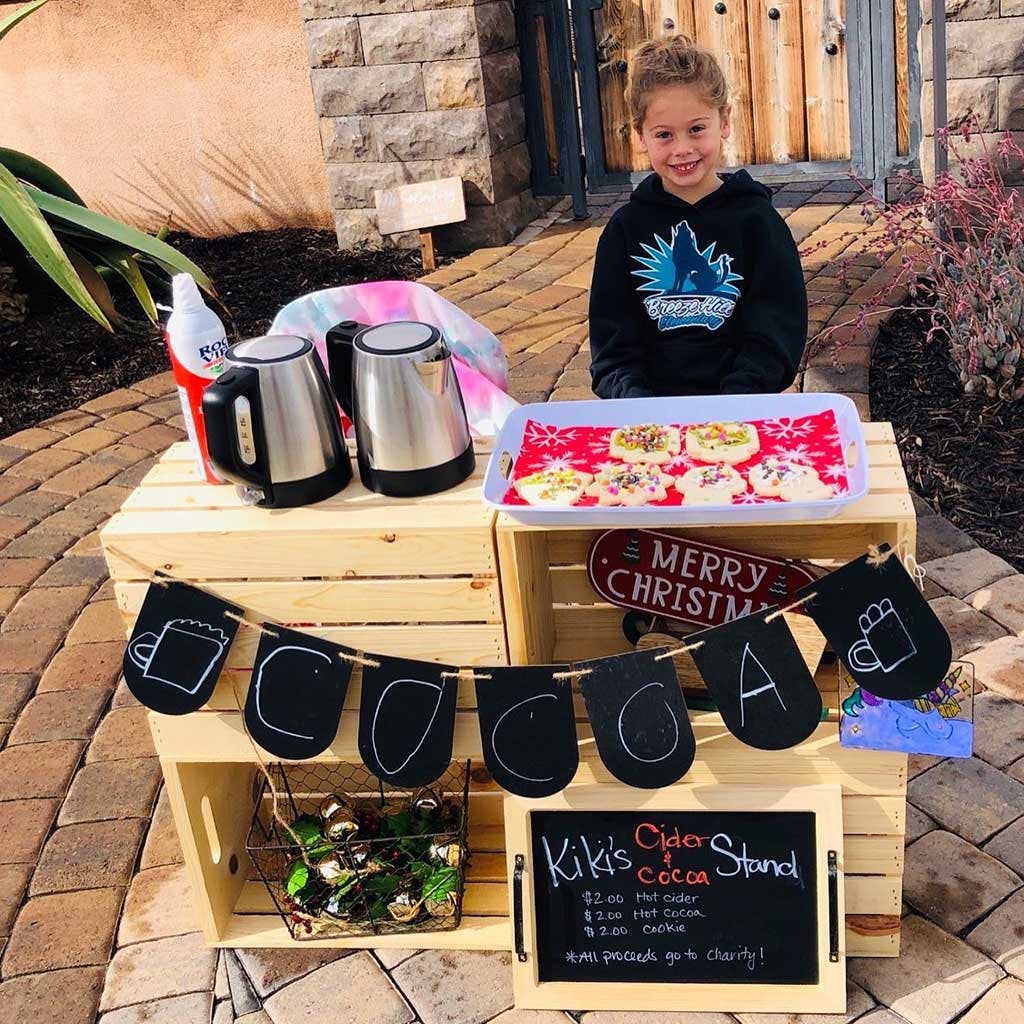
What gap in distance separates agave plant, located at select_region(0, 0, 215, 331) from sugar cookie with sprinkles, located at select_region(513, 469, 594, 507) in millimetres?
3060

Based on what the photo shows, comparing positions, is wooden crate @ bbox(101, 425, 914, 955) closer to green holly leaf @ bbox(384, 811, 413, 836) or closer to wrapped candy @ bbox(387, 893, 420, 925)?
wrapped candy @ bbox(387, 893, 420, 925)

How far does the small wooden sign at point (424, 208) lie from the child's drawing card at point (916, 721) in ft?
15.1

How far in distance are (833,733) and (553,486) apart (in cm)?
72

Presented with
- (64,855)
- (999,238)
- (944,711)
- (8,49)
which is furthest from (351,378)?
(8,49)

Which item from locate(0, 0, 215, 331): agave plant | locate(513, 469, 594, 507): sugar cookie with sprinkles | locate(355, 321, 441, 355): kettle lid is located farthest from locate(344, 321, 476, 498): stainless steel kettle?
locate(0, 0, 215, 331): agave plant

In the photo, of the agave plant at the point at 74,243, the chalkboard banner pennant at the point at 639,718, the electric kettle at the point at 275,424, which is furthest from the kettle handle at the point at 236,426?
the agave plant at the point at 74,243

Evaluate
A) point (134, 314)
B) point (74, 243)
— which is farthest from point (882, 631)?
point (134, 314)

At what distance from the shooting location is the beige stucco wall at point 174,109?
6.81 m

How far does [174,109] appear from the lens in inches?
278

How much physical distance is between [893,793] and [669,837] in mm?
410

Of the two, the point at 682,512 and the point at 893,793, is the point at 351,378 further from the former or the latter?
the point at 893,793

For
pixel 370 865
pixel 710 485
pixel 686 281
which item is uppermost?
pixel 686 281

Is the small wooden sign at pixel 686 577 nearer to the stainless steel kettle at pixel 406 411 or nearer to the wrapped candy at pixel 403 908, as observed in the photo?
the stainless steel kettle at pixel 406 411

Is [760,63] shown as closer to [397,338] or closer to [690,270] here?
[690,270]
